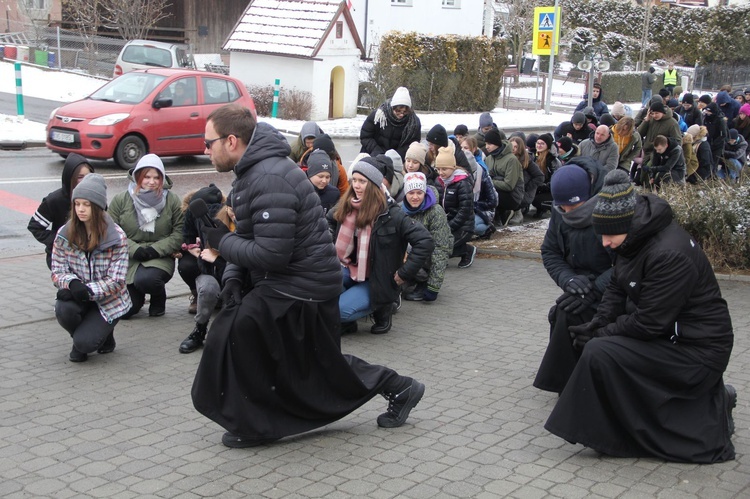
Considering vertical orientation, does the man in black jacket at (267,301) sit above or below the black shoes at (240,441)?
above

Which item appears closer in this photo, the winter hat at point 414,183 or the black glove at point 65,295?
the black glove at point 65,295

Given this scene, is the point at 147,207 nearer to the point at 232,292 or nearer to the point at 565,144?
the point at 232,292

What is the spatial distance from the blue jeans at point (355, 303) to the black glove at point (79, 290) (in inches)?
77.1

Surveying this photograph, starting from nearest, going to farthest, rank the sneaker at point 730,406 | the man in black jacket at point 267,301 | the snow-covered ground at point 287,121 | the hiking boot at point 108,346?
the man in black jacket at point 267,301 < the sneaker at point 730,406 < the hiking boot at point 108,346 < the snow-covered ground at point 287,121

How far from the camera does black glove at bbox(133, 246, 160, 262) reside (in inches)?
293

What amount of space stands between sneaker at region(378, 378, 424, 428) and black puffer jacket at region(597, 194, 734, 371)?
49.5 inches

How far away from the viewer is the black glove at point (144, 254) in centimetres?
745

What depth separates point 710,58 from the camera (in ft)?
170

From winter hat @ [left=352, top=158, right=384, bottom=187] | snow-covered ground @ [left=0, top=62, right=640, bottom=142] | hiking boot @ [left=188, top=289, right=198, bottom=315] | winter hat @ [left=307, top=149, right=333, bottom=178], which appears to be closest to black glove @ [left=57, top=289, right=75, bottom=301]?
hiking boot @ [left=188, top=289, right=198, bottom=315]

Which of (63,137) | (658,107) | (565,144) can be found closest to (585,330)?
(565,144)

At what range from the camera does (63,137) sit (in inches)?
631

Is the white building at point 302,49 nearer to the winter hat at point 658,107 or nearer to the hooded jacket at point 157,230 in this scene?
the winter hat at point 658,107

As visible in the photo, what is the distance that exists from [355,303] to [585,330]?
2.42 metres

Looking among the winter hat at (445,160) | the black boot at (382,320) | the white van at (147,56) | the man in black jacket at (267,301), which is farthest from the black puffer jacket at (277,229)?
the white van at (147,56)
